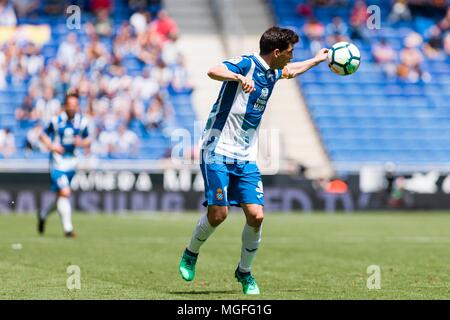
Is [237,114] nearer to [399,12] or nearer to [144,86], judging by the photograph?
[144,86]

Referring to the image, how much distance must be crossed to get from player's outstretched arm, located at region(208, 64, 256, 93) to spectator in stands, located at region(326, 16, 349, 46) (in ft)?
83.1

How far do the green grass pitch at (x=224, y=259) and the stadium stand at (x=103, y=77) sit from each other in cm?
552

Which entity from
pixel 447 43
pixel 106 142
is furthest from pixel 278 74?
pixel 447 43

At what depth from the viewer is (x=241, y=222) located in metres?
24.2

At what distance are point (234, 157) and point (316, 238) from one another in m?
9.26

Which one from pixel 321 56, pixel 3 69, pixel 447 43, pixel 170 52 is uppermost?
pixel 447 43

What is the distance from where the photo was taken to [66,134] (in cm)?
1895

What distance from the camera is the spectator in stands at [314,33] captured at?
115 ft

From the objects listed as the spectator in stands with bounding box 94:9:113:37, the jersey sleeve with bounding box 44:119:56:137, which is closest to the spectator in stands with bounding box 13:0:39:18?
the spectator in stands with bounding box 94:9:113:37

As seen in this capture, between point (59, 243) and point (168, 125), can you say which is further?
point (168, 125)

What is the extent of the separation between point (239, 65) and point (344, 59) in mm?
1370
